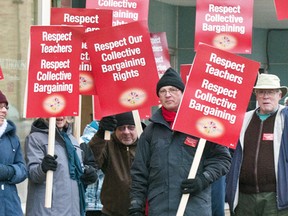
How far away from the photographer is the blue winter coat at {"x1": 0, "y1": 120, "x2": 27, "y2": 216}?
6.63 m

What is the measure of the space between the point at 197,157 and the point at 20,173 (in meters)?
1.54

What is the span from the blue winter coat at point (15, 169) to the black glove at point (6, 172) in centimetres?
3

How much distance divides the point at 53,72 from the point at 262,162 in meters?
1.93

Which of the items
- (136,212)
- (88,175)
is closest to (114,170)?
(88,175)

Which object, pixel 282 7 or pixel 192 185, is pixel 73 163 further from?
pixel 282 7

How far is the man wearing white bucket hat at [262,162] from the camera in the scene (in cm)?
713

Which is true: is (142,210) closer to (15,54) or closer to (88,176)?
(88,176)

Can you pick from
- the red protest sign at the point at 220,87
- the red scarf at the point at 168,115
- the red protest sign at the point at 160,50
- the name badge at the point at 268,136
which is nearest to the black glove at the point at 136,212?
the red scarf at the point at 168,115

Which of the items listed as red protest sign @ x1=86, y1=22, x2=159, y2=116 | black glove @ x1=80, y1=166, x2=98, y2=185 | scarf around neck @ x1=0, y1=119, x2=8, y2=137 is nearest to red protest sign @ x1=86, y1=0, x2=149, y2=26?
red protest sign @ x1=86, y1=22, x2=159, y2=116

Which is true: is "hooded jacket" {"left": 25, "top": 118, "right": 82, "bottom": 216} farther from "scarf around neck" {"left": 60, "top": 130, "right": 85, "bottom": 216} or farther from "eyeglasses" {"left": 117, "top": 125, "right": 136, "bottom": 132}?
"eyeglasses" {"left": 117, "top": 125, "right": 136, "bottom": 132}

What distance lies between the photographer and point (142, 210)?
6078 mm

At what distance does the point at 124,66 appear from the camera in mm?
7133

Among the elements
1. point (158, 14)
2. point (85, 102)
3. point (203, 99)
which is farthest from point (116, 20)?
point (158, 14)

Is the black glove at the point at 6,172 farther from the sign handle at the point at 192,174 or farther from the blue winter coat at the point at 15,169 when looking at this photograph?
the sign handle at the point at 192,174
